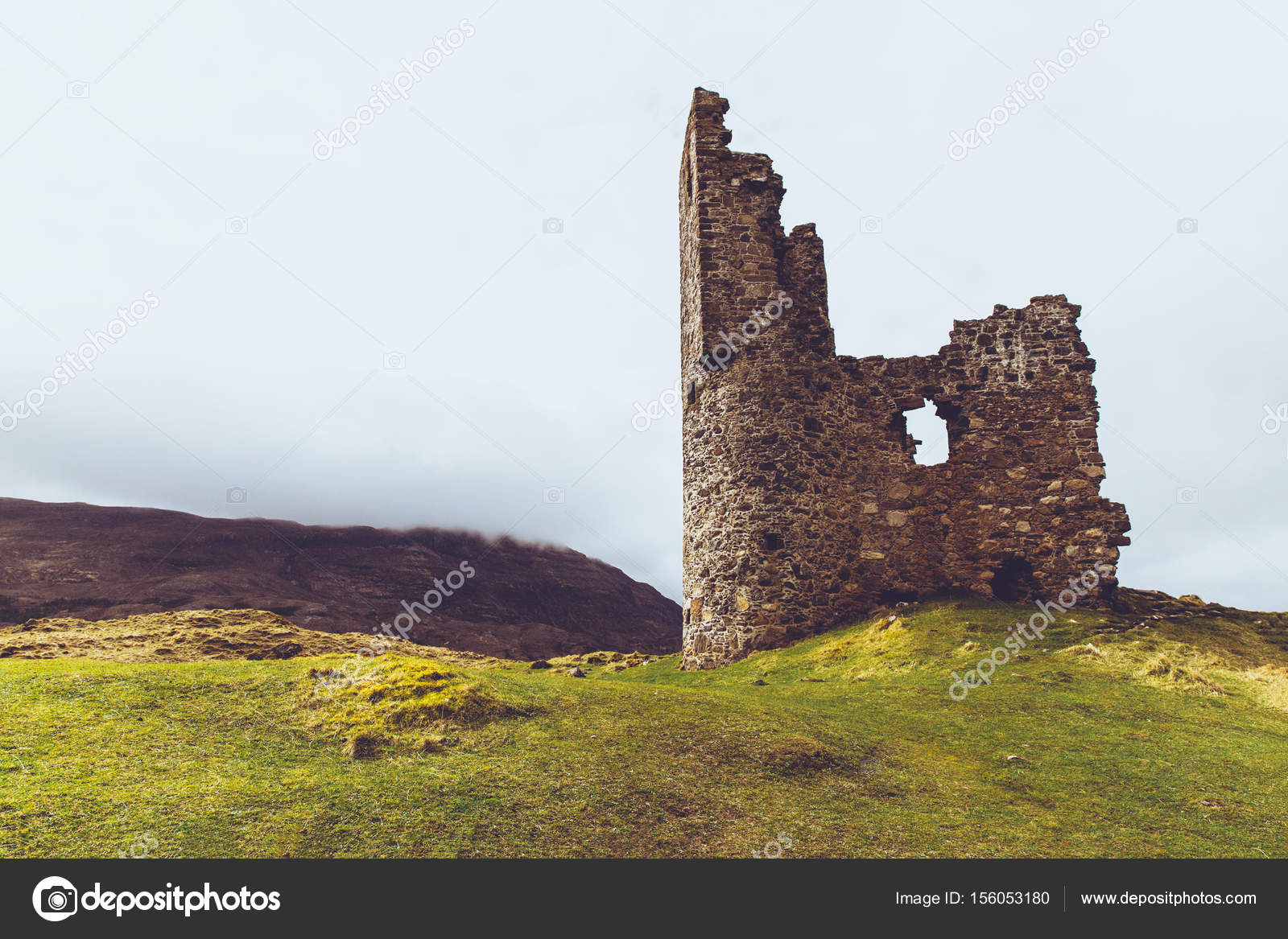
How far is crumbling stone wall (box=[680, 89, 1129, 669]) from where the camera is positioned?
813 inches

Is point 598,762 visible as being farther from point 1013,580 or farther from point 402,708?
point 1013,580

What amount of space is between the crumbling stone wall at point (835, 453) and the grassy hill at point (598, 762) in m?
6.33

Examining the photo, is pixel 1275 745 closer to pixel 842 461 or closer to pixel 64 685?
pixel 842 461

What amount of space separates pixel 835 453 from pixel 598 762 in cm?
1436

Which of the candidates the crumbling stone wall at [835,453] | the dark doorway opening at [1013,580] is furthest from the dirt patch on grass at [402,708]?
the dark doorway opening at [1013,580]

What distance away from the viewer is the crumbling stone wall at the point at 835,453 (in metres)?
20.6

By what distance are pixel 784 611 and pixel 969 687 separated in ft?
20.7

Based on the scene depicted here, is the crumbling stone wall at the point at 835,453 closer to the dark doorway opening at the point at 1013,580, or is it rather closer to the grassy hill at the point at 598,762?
the dark doorway opening at the point at 1013,580
